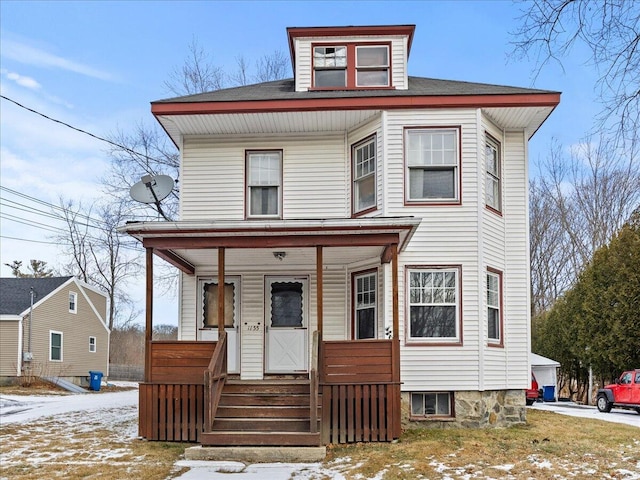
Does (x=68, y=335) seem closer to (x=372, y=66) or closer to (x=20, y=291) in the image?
(x=20, y=291)

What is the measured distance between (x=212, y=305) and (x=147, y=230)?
3059mm

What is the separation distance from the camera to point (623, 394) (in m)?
18.4

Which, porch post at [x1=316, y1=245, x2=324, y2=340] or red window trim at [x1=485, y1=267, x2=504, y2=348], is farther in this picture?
red window trim at [x1=485, y1=267, x2=504, y2=348]

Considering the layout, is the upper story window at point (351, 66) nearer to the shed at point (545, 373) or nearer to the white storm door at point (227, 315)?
the white storm door at point (227, 315)

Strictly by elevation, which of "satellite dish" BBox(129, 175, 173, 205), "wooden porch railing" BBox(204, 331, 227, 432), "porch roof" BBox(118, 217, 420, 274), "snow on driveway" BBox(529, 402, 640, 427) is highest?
"satellite dish" BBox(129, 175, 173, 205)

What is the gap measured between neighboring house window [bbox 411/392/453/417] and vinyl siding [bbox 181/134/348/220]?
3.70 metres

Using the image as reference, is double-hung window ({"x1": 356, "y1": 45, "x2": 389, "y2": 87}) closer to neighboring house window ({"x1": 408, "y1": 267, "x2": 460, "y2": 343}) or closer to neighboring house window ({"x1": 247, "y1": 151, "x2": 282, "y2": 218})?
neighboring house window ({"x1": 247, "y1": 151, "x2": 282, "y2": 218})

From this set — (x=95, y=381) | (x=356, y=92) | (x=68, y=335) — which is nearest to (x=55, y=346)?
(x=68, y=335)

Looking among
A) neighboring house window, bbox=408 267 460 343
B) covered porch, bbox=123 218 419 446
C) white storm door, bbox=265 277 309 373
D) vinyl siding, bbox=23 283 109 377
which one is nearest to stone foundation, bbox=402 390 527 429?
neighboring house window, bbox=408 267 460 343

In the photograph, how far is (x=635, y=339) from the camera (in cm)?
2048

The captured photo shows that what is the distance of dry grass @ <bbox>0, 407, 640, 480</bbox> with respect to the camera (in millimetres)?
8375

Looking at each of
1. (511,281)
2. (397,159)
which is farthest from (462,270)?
(397,159)

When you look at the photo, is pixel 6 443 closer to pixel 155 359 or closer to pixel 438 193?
pixel 155 359

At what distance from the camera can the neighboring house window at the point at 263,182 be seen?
1364 centimetres
